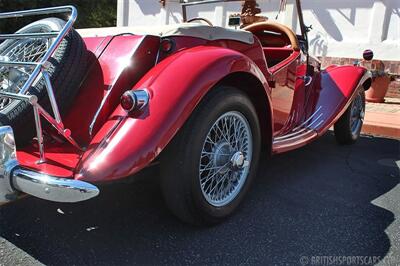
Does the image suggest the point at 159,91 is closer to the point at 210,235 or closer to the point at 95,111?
the point at 95,111

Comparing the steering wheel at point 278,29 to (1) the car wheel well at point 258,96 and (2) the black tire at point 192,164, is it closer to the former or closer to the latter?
(1) the car wheel well at point 258,96

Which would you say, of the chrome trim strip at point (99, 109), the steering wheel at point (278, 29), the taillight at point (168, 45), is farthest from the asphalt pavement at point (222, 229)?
the steering wheel at point (278, 29)

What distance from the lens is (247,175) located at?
2.62 metres

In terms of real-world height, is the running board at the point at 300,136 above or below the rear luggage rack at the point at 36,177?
below

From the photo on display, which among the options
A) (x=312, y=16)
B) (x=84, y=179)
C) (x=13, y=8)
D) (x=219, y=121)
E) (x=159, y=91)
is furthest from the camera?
(x=13, y=8)

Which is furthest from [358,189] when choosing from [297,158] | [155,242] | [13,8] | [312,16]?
[13,8]

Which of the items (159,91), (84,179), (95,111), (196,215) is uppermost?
(159,91)

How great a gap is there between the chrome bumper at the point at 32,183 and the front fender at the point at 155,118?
8 cm

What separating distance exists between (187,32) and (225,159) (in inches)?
32.0

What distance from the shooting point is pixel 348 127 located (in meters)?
4.25

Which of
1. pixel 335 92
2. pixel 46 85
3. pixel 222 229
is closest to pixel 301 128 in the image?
pixel 335 92

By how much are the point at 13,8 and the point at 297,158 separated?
10909 mm

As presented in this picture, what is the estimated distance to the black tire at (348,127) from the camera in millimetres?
4176

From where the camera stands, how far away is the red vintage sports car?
1856mm
